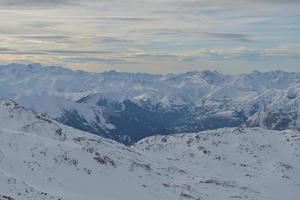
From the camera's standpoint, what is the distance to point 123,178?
85312 mm

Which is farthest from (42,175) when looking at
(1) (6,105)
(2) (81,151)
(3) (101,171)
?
(1) (6,105)

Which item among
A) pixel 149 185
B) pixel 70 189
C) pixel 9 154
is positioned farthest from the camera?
pixel 149 185

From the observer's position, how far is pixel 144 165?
10331 centimetres

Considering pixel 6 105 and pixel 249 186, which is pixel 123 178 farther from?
pixel 6 105

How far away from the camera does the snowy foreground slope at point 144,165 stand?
71938mm

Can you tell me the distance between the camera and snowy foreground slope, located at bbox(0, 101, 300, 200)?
236ft

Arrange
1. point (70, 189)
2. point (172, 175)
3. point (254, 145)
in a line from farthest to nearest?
point (254, 145), point (172, 175), point (70, 189)

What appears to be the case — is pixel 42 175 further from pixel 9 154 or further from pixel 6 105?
pixel 6 105

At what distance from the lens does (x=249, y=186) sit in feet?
381

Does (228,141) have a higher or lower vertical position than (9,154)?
lower

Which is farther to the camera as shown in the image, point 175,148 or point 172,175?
point 175,148

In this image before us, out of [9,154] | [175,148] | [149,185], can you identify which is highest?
[9,154]

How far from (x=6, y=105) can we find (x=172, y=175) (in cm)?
5484

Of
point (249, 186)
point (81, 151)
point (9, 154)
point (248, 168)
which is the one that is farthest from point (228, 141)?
point (9, 154)
